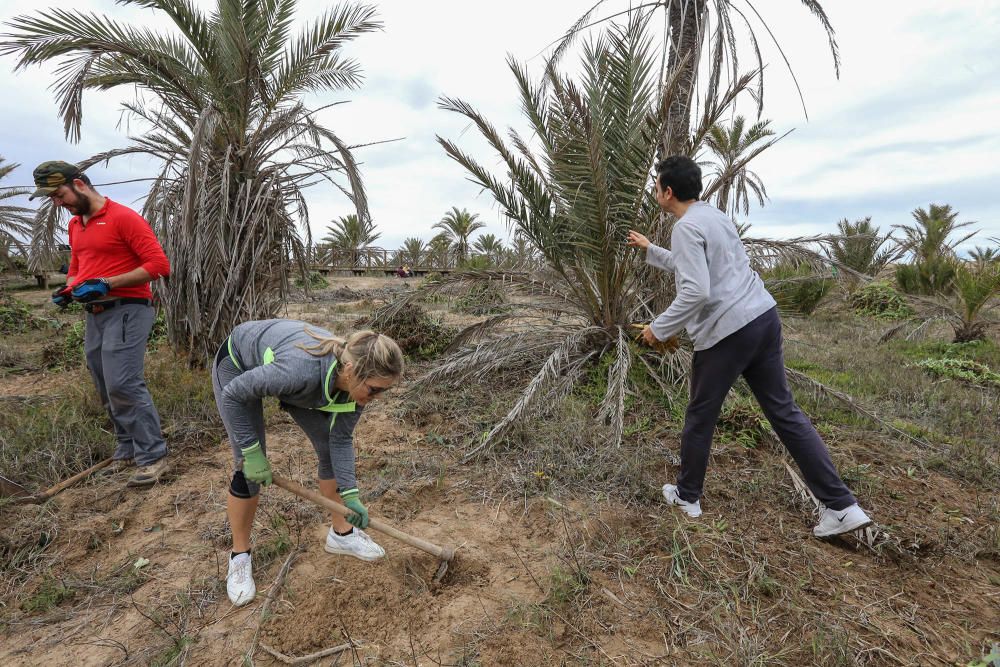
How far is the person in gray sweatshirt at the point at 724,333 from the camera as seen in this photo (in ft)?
8.44

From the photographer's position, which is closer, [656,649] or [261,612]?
[656,649]

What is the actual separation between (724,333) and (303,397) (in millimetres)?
1893

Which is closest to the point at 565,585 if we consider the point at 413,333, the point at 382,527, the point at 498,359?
the point at 382,527

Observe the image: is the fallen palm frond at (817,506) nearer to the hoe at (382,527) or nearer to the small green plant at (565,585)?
the small green plant at (565,585)

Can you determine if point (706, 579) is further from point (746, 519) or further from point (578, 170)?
point (578, 170)

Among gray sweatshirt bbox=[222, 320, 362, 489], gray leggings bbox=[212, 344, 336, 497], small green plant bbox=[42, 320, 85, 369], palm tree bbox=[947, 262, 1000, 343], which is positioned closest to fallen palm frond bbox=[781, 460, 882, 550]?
gray sweatshirt bbox=[222, 320, 362, 489]

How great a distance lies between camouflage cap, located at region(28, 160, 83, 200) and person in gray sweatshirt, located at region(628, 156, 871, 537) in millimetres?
3289

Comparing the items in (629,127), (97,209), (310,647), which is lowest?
(310,647)

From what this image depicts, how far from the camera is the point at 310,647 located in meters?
2.20

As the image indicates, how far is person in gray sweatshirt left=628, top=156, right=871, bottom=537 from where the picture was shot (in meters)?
2.57

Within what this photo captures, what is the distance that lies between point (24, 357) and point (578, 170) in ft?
20.8

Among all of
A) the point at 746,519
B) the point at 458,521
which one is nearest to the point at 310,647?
the point at 458,521

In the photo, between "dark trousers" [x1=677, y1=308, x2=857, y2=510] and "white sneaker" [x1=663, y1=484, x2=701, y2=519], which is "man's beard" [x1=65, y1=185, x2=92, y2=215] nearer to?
"dark trousers" [x1=677, y1=308, x2=857, y2=510]

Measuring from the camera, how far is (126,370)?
10.7ft
